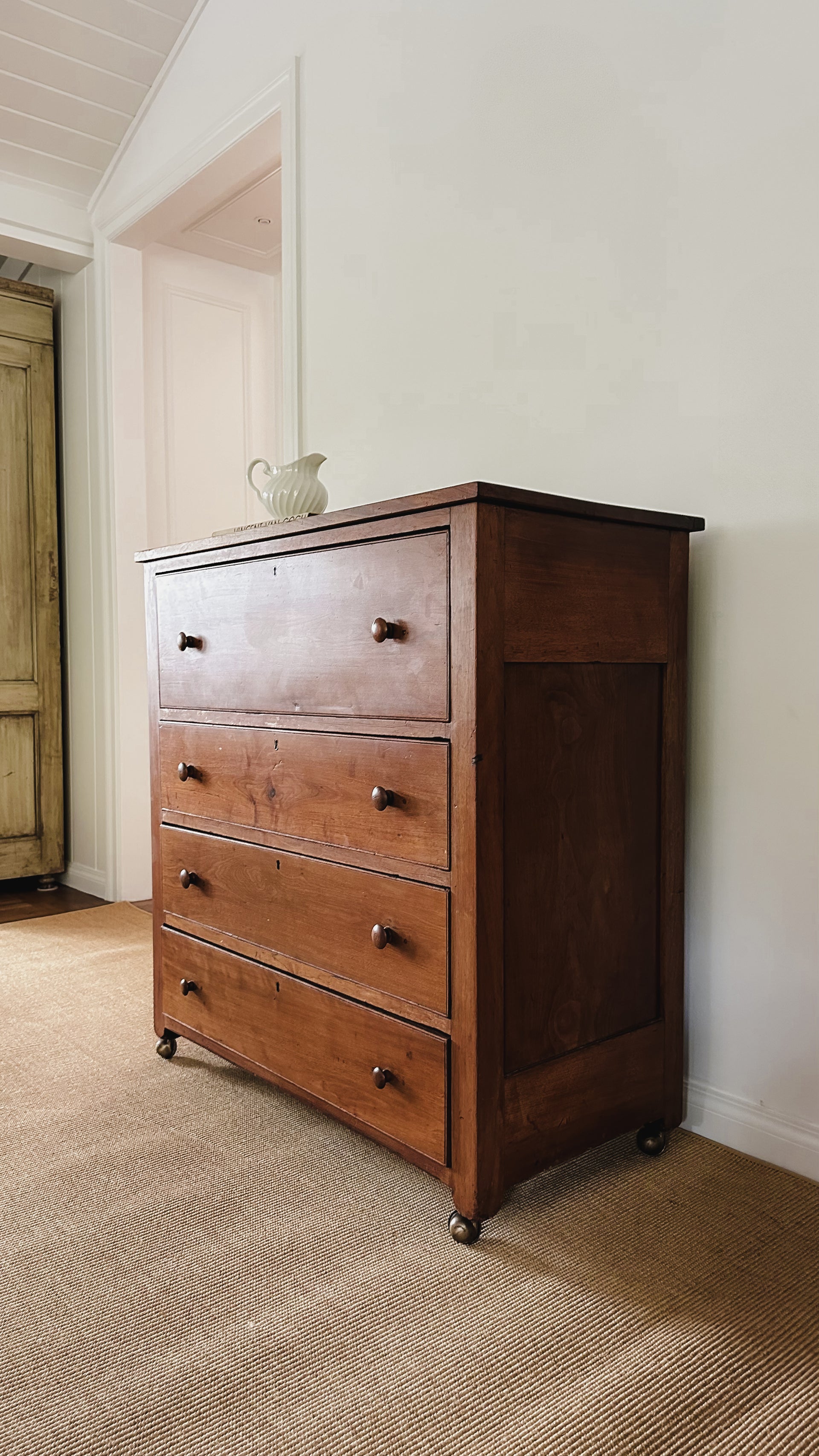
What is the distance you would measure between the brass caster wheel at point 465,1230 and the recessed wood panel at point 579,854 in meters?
0.21

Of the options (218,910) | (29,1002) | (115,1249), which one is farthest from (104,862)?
(115,1249)

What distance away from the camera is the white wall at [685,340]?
156 cm

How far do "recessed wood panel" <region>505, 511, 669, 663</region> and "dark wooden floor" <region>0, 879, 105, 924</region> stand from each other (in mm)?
2526

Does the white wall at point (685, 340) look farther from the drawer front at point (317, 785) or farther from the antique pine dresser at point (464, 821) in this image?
the drawer front at point (317, 785)

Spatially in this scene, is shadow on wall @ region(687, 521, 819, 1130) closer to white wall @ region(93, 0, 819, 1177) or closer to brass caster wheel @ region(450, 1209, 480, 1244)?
white wall @ region(93, 0, 819, 1177)

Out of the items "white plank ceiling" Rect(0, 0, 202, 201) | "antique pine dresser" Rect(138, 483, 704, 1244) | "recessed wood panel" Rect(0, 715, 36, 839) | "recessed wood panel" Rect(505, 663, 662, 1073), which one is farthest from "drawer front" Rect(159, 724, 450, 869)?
"white plank ceiling" Rect(0, 0, 202, 201)

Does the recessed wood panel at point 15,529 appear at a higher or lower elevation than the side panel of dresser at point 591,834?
higher

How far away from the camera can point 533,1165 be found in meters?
1.45

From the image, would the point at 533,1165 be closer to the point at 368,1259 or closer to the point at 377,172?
the point at 368,1259

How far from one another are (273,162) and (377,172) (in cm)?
83

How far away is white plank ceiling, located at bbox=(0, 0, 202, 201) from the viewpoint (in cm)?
297

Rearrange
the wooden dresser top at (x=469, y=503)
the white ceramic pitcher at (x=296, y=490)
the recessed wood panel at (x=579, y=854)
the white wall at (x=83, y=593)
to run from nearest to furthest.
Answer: the wooden dresser top at (x=469, y=503), the recessed wood panel at (x=579, y=854), the white ceramic pitcher at (x=296, y=490), the white wall at (x=83, y=593)

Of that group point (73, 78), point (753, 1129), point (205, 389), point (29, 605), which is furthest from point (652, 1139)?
point (73, 78)

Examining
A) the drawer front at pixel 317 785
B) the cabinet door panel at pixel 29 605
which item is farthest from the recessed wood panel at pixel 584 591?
the cabinet door panel at pixel 29 605
